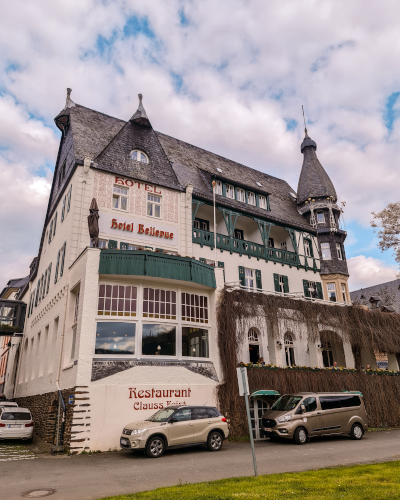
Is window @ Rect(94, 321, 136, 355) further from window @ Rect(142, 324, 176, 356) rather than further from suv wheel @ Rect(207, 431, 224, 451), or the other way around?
suv wheel @ Rect(207, 431, 224, 451)

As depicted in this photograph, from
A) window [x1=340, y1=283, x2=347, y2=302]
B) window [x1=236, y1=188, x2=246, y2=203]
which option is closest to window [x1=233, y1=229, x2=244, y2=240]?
window [x1=236, y1=188, x2=246, y2=203]

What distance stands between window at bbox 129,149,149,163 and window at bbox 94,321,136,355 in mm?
11434

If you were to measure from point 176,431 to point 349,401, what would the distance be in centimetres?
841

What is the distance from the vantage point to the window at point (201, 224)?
90.4ft

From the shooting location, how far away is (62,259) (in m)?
22.2

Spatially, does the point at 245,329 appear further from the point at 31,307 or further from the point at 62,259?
the point at 31,307

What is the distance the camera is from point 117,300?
17672 mm

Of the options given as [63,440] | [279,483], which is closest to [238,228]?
[63,440]

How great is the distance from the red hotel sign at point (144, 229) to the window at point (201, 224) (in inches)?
162

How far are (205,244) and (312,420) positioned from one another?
1251 cm

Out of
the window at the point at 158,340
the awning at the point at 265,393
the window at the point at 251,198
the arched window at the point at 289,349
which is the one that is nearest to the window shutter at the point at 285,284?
the arched window at the point at 289,349

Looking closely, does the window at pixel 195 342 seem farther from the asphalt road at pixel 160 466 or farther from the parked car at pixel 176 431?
the asphalt road at pixel 160 466

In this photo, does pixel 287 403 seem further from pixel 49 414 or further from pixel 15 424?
pixel 15 424

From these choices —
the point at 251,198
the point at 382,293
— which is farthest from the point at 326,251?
the point at 382,293
